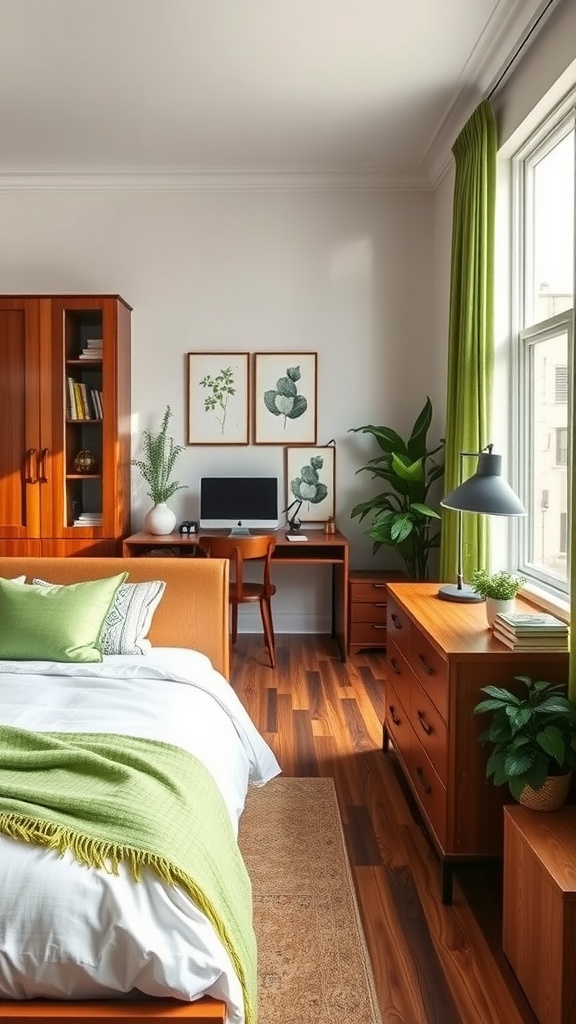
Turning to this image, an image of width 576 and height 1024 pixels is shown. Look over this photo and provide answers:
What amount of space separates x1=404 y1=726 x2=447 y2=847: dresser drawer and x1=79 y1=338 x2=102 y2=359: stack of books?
123 inches

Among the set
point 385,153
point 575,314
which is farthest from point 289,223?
point 575,314

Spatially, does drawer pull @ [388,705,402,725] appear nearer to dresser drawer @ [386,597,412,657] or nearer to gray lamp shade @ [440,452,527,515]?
dresser drawer @ [386,597,412,657]

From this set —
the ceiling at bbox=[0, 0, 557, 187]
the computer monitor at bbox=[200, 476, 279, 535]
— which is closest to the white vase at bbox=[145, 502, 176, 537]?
the computer monitor at bbox=[200, 476, 279, 535]

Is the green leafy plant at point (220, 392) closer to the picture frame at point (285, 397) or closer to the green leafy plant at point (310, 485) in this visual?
the picture frame at point (285, 397)

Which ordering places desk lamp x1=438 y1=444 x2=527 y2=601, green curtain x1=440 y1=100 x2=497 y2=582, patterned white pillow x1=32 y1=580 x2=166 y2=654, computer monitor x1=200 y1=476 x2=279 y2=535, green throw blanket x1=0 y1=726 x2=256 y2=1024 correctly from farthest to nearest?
computer monitor x1=200 y1=476 x2=279 y2=535 → green curtain x1=440 y1=100 x2=497 y2=582 → patterned white pillow x1=32 y1=580 x2=166 y2=654 → desk lamp x1=438 y1=444 x2=527 y2=601 → green throw blanket x1=0 y1=726 x2=256 y2=1024

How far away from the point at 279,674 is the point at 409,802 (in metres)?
1.63

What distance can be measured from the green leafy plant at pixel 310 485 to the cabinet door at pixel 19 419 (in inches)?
66.1

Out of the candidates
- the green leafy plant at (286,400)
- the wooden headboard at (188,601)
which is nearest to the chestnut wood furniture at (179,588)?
the wooden headboard at (188,601)

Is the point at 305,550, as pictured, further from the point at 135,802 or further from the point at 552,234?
the point at 135,802

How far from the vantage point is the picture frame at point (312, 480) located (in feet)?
16.5

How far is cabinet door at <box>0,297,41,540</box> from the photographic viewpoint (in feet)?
14.7

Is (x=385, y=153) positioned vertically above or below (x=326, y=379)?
above

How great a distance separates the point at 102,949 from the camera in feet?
4.06

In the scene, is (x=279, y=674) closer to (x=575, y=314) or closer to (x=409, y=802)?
(x=409, y=802)
